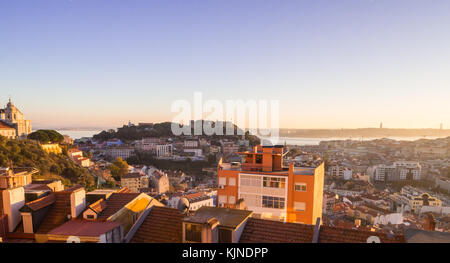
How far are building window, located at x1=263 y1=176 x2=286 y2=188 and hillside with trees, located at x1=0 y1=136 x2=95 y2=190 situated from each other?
13969mm

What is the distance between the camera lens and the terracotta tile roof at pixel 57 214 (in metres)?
4.61

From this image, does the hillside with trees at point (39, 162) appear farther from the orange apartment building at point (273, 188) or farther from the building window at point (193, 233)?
the building window at point (193, 233)

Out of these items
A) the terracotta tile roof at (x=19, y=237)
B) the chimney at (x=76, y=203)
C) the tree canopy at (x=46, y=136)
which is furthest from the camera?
the tree canopy at (x=46, y=136)

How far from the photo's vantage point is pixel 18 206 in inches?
183

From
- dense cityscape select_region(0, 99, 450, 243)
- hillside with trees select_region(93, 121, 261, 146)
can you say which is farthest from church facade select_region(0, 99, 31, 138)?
hillside with trees select_region(93, 121, 261, 146)

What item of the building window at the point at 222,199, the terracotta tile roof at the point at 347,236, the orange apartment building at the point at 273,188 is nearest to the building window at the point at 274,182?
the orange apartment building at the point at 273,188

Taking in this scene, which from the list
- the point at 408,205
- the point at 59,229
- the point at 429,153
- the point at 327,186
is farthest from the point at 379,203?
Answer: the point at 429,153

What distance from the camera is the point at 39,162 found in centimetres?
1802

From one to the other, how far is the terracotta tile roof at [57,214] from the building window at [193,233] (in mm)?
2582

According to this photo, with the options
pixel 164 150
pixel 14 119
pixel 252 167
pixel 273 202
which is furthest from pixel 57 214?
pixel 164 150

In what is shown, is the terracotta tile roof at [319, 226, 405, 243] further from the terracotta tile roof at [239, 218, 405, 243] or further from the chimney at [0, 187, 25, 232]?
the chimney at [0, 187, 25, 232]

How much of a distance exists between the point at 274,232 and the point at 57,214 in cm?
418
